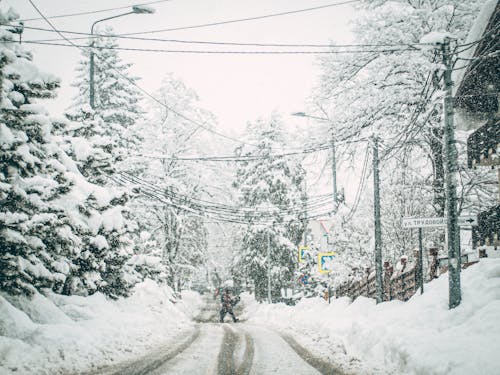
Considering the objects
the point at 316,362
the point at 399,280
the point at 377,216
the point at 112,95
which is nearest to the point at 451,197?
the point at 316,362

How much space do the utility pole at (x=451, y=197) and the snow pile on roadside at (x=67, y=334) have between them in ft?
22.9

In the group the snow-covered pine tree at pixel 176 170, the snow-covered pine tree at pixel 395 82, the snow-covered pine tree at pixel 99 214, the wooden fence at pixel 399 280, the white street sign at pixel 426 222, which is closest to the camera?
the white street sign at pixel 426 222

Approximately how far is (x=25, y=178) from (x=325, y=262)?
520 inches

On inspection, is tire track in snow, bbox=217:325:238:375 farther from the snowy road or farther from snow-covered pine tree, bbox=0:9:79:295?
snow-covered pine tree, bbox=0:9:79:295

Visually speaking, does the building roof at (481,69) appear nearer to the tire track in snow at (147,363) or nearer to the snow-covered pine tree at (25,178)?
the tire track in snow at (147,363)

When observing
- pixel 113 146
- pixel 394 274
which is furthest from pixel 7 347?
pixel 394 274

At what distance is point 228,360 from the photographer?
331 inches

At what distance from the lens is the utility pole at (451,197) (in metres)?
8.43

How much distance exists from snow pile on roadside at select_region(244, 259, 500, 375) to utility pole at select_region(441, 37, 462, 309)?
0.35m

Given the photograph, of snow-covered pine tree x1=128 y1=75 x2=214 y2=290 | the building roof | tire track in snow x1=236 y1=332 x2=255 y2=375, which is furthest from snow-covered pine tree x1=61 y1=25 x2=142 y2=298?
snow-covered pine tree x1=128 y1=75 x2=214 y2=290

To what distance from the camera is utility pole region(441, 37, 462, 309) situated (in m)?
8.43

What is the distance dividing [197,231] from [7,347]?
2495cm

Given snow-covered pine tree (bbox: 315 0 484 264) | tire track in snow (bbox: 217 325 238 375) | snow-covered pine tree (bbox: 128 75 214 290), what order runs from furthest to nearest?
snow-covered pine tree (bbox: 128 75 214 290) < snow-covered pine tree (bbox: 315 0 484 264) < tire track in snow (bbox: 217 325 238 375)

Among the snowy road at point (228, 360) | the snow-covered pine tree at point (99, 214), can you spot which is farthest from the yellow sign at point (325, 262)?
the snow-covered pine tree at point (99, 214)
